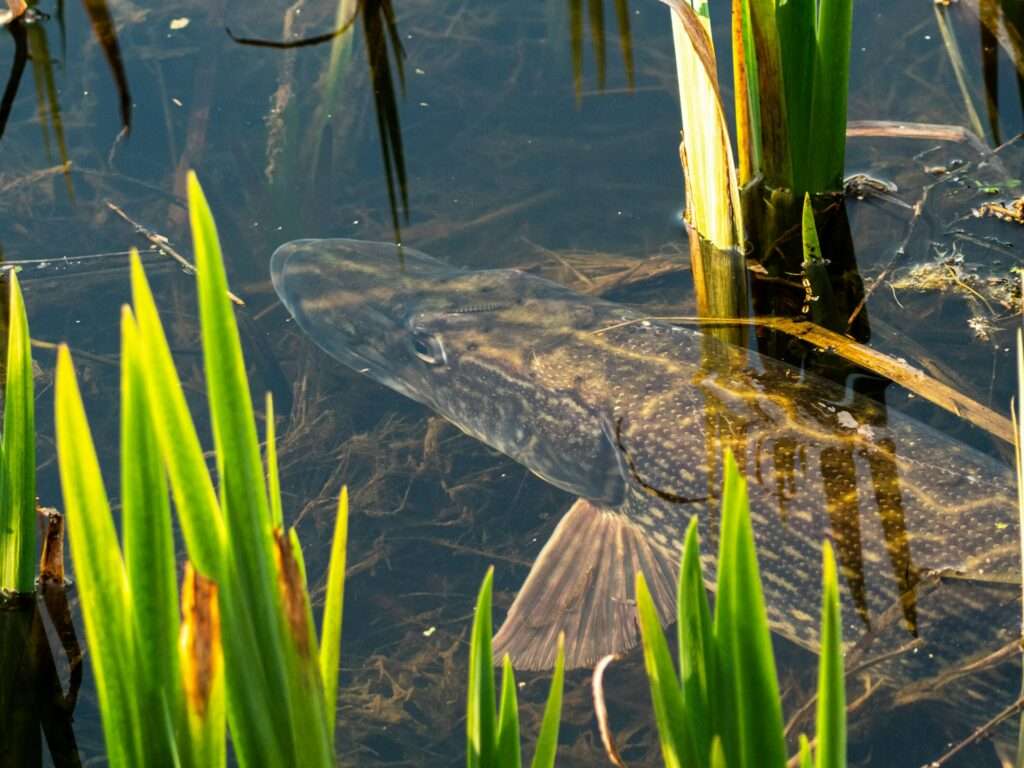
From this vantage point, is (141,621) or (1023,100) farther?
(1023,100)

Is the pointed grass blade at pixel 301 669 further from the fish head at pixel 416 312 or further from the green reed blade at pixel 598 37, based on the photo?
the green reed blade at pixel 598 37

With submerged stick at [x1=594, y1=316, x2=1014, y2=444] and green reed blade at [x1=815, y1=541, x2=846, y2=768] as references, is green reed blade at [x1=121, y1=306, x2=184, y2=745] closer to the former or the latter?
green reed blade at [x1=815, y1=541, x2=846, y2=768]

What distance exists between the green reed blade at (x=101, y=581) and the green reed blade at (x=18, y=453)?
73 cm

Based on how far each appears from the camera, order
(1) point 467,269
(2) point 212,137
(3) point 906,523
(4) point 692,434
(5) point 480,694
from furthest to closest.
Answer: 1. (2) point 212,137
2. (1) point 467,269
3. (4) point 692,434
4. (3) point 906,523
5. (5) point 480,694

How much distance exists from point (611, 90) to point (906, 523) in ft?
8.48

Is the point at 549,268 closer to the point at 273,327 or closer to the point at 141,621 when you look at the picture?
the point at 273,327

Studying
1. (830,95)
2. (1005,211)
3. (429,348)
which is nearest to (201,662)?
(429,348)

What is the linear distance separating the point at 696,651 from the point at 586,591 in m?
1.70

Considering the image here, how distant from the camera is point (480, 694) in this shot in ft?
4.79

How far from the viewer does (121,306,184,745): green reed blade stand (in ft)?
3.98

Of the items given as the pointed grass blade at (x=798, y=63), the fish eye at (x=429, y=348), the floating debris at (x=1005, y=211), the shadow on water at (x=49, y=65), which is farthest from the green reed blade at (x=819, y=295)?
the shadow on water at (x=49, y=65)

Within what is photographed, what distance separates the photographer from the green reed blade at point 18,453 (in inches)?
81.3

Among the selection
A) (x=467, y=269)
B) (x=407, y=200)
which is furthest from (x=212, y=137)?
(x=467, y=269)

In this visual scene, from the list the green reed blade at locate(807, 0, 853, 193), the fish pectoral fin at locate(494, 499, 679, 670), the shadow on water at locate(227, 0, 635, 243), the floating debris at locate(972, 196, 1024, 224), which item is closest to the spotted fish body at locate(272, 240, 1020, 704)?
the fish pectoral fin at locate(494, 499, 679, 670)
